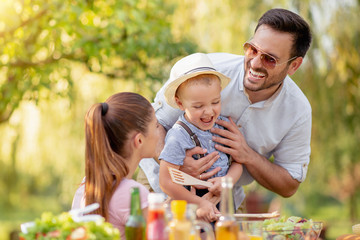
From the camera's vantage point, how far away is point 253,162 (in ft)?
9.63

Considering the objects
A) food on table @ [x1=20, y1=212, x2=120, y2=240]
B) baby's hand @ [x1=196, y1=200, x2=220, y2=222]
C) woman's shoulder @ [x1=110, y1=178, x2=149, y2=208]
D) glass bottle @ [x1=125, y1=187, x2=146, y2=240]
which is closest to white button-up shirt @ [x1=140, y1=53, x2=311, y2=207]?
baby's hand @ [x1=196, y1=200, x2=220, y2=222]

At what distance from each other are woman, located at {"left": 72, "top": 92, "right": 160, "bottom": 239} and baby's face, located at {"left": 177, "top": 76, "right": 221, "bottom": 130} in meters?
0.34

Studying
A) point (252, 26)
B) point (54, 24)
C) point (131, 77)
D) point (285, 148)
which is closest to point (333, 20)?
point (252, 26)

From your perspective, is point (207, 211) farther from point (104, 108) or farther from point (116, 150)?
point (104, 108)

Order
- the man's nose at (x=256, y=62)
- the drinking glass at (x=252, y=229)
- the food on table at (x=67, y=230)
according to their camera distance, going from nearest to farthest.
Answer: the food on table at (x=67, y=230)
the drinking glass at (x=252, y=229)
the man's nose at (x=256, y=62)

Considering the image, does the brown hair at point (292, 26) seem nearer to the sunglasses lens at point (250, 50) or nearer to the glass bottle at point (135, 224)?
A: the sunglasses lens at point (250, 50)

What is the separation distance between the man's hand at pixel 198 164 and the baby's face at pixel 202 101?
148 millimetres

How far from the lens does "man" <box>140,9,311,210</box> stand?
2928 millimetres

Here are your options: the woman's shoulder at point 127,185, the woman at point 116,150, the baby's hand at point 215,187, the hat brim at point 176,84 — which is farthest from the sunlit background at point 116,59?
the woman's shoulder at point 127,185

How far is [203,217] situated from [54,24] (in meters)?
3.42

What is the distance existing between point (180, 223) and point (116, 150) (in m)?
0.63

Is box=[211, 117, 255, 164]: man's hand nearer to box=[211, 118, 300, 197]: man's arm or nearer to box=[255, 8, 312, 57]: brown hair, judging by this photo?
box=[211, 118, 300, 197]: man's arm

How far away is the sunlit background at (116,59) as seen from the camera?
5504 millimetres

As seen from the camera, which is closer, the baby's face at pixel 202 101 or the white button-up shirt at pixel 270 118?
the baby's face at pixel 202 101
